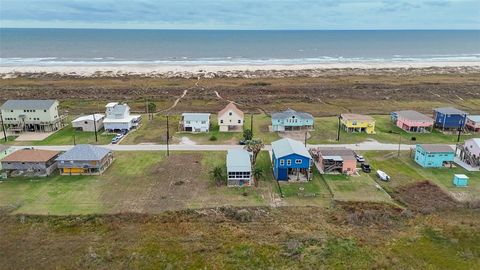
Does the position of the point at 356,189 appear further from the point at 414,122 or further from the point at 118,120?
the point at 118,120

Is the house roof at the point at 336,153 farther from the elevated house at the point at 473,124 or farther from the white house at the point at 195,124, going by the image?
the elevated house at the point at 473,124

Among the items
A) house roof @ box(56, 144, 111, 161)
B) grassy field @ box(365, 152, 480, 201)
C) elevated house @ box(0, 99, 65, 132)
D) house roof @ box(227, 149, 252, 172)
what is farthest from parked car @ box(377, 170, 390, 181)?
elevated house @ box(0, 99, 65, 132)

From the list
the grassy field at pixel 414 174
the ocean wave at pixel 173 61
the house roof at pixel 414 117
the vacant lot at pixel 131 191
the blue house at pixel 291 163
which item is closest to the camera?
the vacant lot at pixel 131 191

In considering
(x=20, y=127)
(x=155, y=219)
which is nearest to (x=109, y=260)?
(x=155, y=219)

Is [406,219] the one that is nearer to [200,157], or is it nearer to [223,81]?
[200,157]

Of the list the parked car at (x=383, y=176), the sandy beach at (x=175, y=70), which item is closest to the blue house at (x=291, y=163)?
the parked car at (x=383, y=176)

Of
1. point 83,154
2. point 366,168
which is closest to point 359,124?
point 366,168

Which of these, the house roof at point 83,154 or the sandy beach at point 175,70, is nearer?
the house roof at point 83,154
